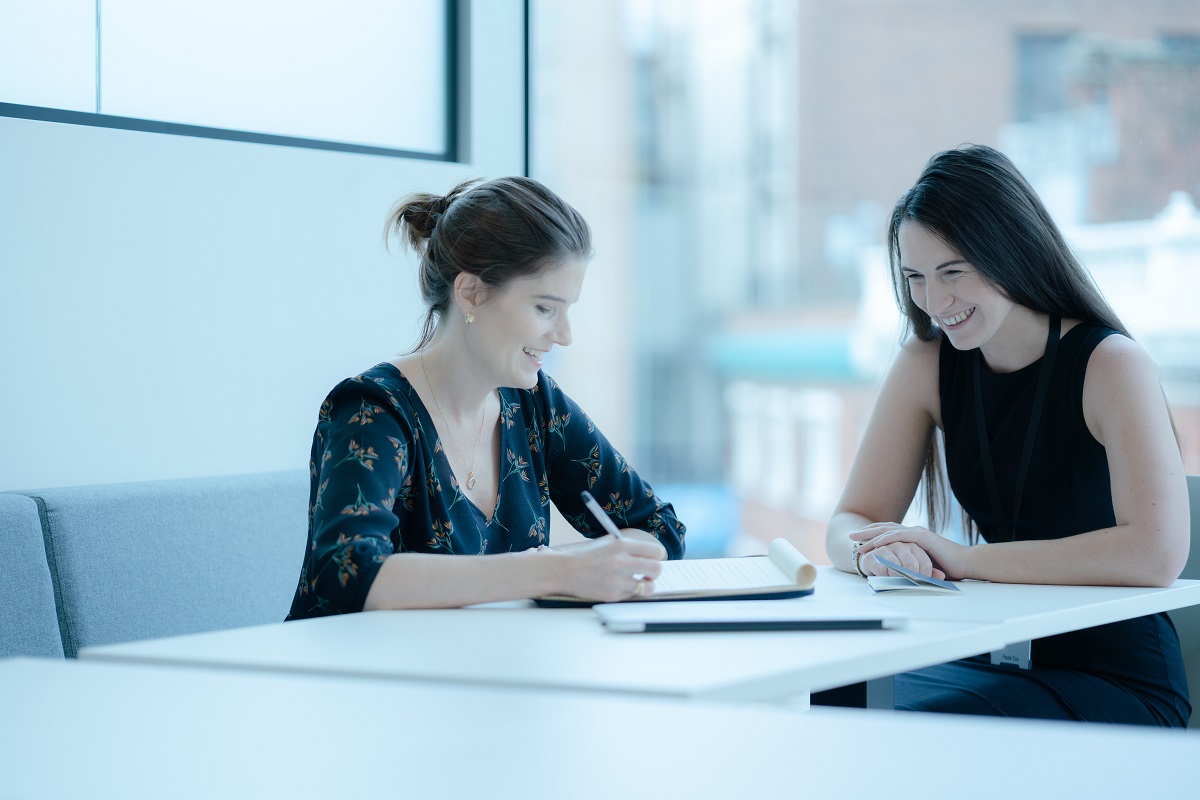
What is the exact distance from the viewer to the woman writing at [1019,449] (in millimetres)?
1708

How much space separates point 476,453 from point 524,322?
0.76ft

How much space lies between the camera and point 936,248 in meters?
1.91

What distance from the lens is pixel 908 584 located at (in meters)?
1.62

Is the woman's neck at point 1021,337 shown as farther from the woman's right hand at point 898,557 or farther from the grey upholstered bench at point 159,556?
the grey upholstered bench at point 159,556

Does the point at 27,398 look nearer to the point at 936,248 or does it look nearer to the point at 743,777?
the point at 936,248

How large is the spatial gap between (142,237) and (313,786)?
68.8 inches

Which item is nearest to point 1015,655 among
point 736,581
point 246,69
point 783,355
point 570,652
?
point 736,581

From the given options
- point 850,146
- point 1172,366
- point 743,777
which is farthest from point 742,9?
point 743,777

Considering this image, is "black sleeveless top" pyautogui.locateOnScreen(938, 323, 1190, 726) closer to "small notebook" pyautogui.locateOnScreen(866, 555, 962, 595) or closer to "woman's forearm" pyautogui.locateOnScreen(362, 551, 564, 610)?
"small notebook" pyautogui.locateOnScreen(866, 555, 962, 595)

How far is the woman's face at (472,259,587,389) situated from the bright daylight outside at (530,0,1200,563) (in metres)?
10.3

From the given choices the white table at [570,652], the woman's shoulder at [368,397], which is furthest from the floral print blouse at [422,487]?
the white table at [570,652]

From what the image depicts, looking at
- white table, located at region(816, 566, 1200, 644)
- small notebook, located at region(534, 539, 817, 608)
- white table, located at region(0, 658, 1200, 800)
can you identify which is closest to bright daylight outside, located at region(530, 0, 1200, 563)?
white table, located at region(816, 566, 1200, 644)

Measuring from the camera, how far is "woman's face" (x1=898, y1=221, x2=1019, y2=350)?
1.89 metres

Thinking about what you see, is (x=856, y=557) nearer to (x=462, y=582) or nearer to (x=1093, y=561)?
(x=1093, y=561)
